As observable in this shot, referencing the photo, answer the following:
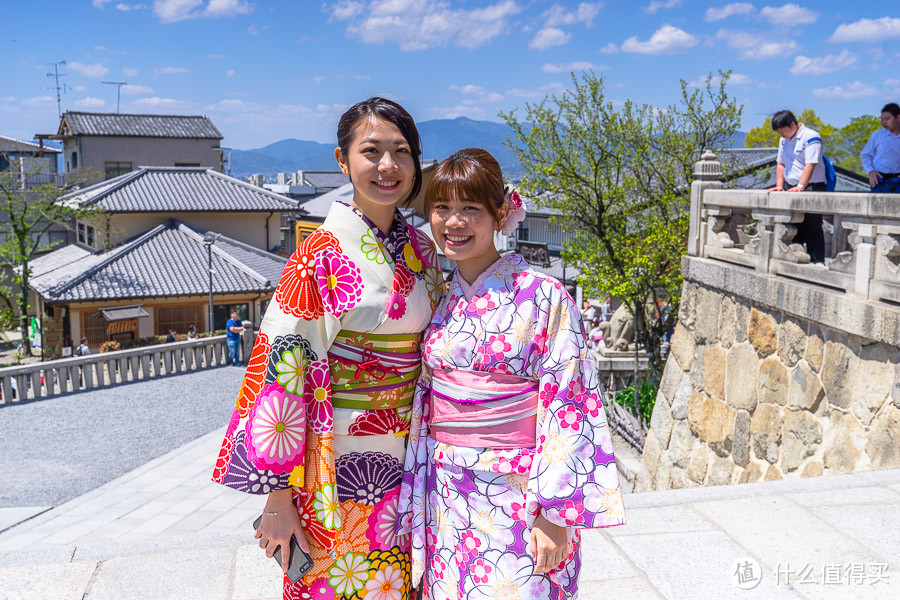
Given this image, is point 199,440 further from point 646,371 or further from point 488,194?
point 488,194

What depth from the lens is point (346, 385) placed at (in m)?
2.10

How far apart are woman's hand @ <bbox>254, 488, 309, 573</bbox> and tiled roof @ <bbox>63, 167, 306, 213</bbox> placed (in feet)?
80.1

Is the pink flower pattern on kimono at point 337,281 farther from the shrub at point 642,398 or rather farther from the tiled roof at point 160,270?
the tiled roof at point 160,270

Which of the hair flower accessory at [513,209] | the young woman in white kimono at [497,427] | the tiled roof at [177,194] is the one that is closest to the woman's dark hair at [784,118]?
the hair flower accessory at [513,209]

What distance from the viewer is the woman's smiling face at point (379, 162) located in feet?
6.93

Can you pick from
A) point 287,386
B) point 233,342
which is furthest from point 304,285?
point 233,342

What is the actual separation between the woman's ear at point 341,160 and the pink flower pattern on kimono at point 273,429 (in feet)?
2.40

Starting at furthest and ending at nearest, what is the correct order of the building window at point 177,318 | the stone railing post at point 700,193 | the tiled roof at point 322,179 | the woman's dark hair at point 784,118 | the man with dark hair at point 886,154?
the tiled roof at point 322,179 → the building window at point 177,318 → the stone railing post at point 700,193 → the man with dark hair at point 886,154 → the woman's dark hair at point 784,118

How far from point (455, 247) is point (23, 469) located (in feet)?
30.7

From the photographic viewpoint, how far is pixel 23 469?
9.22 metres

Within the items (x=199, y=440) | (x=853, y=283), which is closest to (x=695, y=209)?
(x=853, y=283)

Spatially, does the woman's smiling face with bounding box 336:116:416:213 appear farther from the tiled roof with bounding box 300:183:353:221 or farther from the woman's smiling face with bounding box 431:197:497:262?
the tiled roof with bounding box 300:183:353:221

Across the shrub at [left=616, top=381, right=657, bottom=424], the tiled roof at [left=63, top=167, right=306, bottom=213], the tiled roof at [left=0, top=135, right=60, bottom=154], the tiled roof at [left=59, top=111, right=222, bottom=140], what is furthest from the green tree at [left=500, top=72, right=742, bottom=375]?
the tiled roof at [left=0, top=135, right=60, bottom=154]

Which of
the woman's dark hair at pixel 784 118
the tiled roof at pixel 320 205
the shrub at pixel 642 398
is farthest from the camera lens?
the tiled roof at pixel 320 205
